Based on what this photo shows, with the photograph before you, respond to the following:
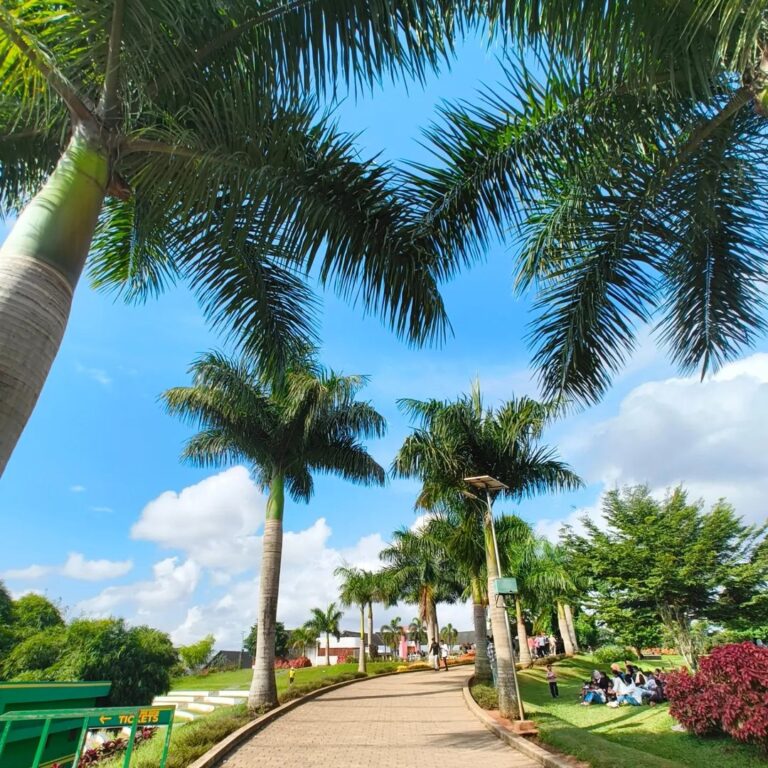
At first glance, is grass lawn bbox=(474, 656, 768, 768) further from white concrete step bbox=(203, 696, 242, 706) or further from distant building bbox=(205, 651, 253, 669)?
distant building bbox=(205, 651, 253, 669)

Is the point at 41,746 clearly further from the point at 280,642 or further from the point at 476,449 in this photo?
the point at 280,642

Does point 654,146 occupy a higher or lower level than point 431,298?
higher

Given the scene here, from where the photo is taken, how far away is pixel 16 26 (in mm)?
3252

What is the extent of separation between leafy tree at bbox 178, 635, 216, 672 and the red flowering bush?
5122 cm

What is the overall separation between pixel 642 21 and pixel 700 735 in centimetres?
1182

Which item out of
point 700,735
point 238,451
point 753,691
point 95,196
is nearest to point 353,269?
point 95,196

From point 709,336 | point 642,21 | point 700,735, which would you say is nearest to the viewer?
point 642,21

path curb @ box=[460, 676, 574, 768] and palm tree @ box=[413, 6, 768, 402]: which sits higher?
palm tree @ box=[413, 6, 768, 402]

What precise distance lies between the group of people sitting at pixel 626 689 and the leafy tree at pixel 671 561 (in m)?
3.54

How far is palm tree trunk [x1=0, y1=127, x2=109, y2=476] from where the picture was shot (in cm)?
255

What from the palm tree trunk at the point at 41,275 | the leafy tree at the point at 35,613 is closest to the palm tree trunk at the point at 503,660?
the palm tree trunk at the point at 41,275

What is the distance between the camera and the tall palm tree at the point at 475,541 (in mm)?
16047

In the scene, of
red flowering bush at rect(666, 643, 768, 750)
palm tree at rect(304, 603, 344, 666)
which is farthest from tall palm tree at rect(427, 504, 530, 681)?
palm tree at rect(304, 603, 344, 666)

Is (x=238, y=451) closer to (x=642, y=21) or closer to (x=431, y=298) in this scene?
(x=431, y=298)
